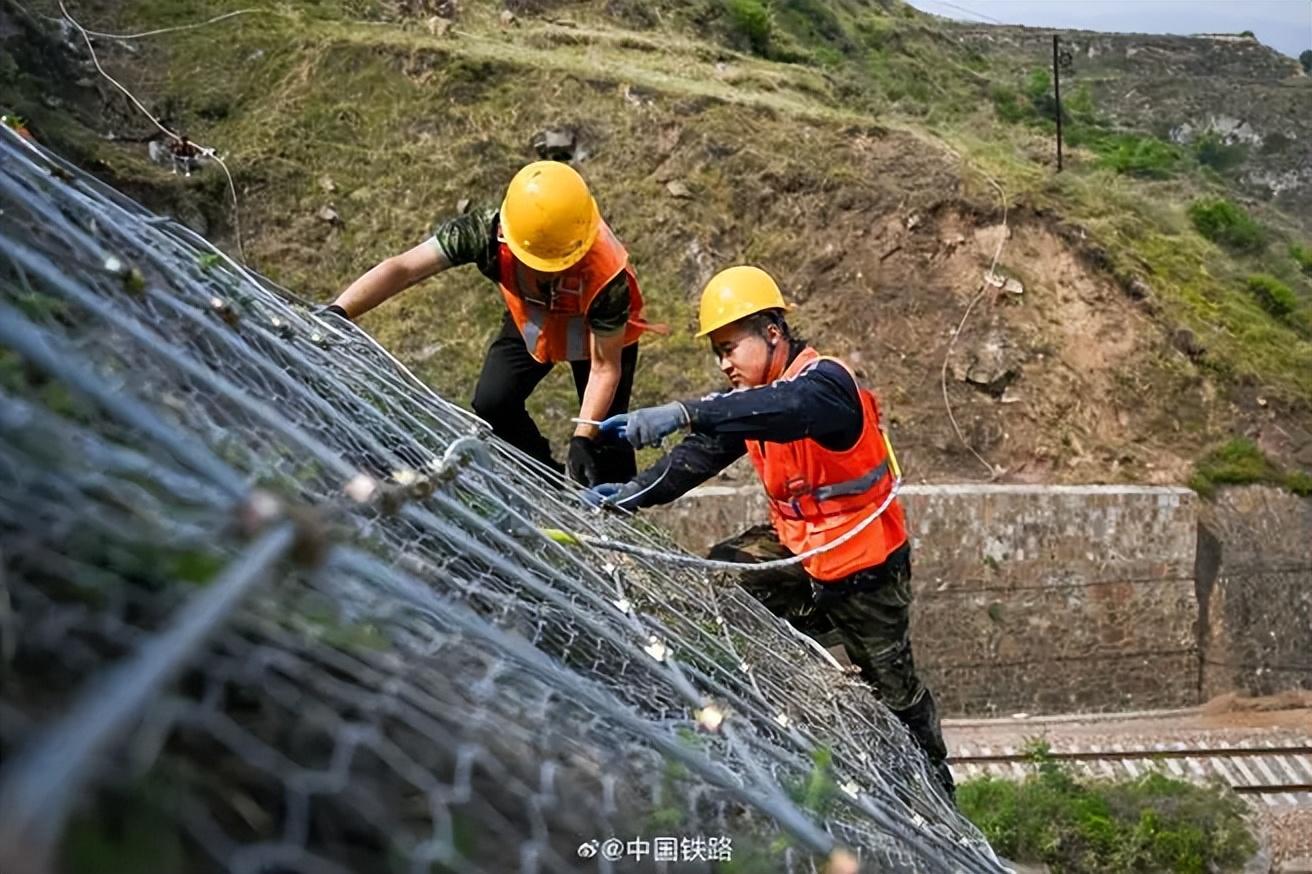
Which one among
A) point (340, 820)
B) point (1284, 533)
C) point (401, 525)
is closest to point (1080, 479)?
point (1284, 533)

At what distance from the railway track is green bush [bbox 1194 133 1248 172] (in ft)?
78.9

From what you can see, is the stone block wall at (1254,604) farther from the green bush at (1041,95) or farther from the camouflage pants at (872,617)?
the green bush at (1041,95)

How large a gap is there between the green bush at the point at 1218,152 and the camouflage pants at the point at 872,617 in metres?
28.5

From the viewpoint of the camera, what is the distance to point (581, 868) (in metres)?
1.28

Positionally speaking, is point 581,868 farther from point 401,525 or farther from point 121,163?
point 121,163

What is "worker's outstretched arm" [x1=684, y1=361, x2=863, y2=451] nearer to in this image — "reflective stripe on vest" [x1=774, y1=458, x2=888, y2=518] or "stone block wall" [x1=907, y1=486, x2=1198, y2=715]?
"reflective stripe on vest" [x1=774, y1=458, x2=888, y2=518]

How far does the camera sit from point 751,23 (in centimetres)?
1608

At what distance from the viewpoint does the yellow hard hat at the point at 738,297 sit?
3596 millimetres

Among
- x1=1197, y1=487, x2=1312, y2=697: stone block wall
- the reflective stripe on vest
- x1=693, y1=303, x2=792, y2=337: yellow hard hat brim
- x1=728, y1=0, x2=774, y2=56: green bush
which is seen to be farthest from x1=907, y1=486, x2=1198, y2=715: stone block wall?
x1=728, y1=0, x2=774, y2=56: green bush

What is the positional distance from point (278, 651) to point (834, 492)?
2.66 metres

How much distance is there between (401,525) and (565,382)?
7.76 meters

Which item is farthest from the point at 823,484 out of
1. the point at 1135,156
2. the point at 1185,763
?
the point at 1135,156

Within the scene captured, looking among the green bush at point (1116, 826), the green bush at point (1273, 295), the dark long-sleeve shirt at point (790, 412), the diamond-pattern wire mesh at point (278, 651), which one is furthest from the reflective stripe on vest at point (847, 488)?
the green bush at point (1273, 295)

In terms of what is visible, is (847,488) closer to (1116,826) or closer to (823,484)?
(823,484)
